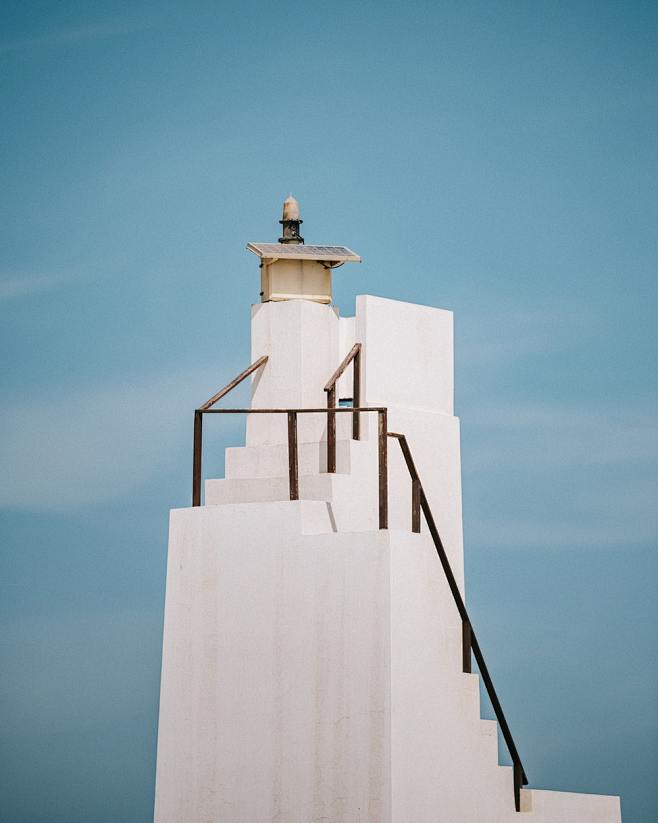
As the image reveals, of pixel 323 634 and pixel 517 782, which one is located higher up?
pixel 323 634

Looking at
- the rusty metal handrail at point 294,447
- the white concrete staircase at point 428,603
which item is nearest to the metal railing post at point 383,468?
the rusty metal handrail at point 294,447

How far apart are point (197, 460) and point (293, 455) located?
120cm

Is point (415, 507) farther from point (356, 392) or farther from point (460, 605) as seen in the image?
point (356, 392)

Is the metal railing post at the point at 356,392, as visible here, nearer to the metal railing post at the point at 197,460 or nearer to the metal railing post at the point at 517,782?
the metal railing post at the point at 197,460

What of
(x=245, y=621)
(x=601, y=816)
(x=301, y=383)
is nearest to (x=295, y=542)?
(x=245, y=621)

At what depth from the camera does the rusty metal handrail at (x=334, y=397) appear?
669 inches

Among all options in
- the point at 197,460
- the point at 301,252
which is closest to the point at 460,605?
the point at 197,460

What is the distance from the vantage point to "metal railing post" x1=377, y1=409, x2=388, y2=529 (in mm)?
16359

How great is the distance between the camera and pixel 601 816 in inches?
687

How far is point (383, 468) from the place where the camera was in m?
16.5

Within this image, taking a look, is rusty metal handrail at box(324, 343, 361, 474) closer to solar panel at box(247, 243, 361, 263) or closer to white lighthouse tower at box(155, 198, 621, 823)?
white lighthouse tower at box(155, 198, 621, 823)

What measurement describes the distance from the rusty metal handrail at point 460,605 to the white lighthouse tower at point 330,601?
0.9 inches

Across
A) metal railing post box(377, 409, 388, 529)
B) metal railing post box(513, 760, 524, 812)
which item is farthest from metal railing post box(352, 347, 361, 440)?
metal railing post box(513, 760, 524, 812)

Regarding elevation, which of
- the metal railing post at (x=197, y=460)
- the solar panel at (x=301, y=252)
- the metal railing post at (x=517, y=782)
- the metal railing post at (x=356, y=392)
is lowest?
the metal railing post at (x=517, y=782)
